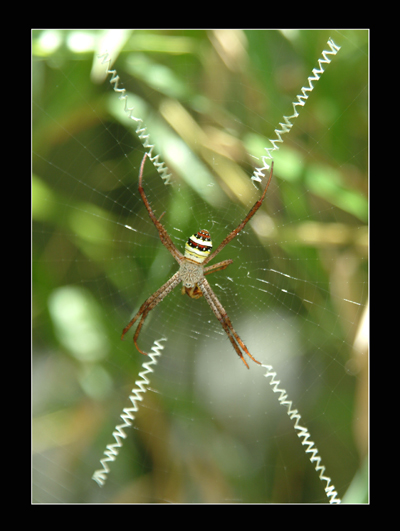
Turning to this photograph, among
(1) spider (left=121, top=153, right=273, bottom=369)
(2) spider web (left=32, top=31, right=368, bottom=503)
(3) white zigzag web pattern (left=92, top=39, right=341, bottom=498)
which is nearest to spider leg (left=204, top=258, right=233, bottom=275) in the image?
(1) spider (left=121, top=153, right=273, bottom=369)

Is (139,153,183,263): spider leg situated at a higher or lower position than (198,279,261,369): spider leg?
higher

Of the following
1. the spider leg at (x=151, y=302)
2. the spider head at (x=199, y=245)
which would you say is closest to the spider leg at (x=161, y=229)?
the spider head at (x=199, y=245)

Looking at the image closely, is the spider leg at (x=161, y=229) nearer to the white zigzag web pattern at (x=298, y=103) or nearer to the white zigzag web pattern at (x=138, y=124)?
the white zigzag web pattern at (x=138, y=124)

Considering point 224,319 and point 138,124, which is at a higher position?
point 138,124

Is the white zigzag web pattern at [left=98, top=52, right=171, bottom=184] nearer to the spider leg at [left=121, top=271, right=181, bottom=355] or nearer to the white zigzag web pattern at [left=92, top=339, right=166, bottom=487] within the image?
the spider leg at [left=121, top=271, right=181, bottom=355]

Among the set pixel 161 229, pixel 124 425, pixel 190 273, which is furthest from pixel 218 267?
pixel 124 425

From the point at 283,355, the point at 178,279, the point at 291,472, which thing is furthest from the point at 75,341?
the point at 291,472

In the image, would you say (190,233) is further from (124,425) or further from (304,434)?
(304,434)
